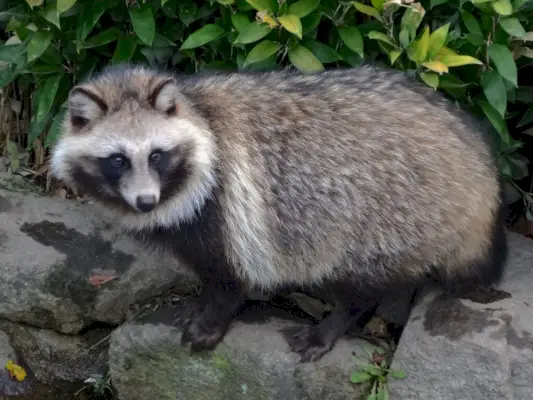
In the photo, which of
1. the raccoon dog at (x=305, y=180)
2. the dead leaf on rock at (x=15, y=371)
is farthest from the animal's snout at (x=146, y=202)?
the dead leaf on rock at (x=15, y=371)

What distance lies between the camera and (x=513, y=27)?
3.55 meters

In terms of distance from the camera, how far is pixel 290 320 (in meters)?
3.79

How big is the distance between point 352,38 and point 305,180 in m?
0.80

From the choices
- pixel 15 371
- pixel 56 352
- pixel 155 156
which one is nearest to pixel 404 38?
pixel 155 156

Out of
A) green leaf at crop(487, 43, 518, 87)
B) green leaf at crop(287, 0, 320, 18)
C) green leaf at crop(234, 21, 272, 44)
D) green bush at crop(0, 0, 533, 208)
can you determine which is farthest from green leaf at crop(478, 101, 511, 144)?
green leaf at crop(234, 21, 272, 44)

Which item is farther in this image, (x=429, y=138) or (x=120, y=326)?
(x=120, y=326)

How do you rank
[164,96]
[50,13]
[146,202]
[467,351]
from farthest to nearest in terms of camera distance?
1. [50,13]
2. [467,351]
3. [164,96]
4. [146,202]

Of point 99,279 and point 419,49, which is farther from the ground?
point 419,49

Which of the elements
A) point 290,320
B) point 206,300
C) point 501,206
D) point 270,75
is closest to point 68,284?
point 206,300

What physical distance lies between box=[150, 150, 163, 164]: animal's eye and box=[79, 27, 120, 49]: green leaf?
1197 millimetres

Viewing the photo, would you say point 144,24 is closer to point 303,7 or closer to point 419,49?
point 303,7

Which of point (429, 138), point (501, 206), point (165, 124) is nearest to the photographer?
point (165, 124)

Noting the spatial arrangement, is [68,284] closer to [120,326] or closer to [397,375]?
[120,326]

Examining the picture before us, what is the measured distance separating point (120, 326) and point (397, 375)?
132 cm
